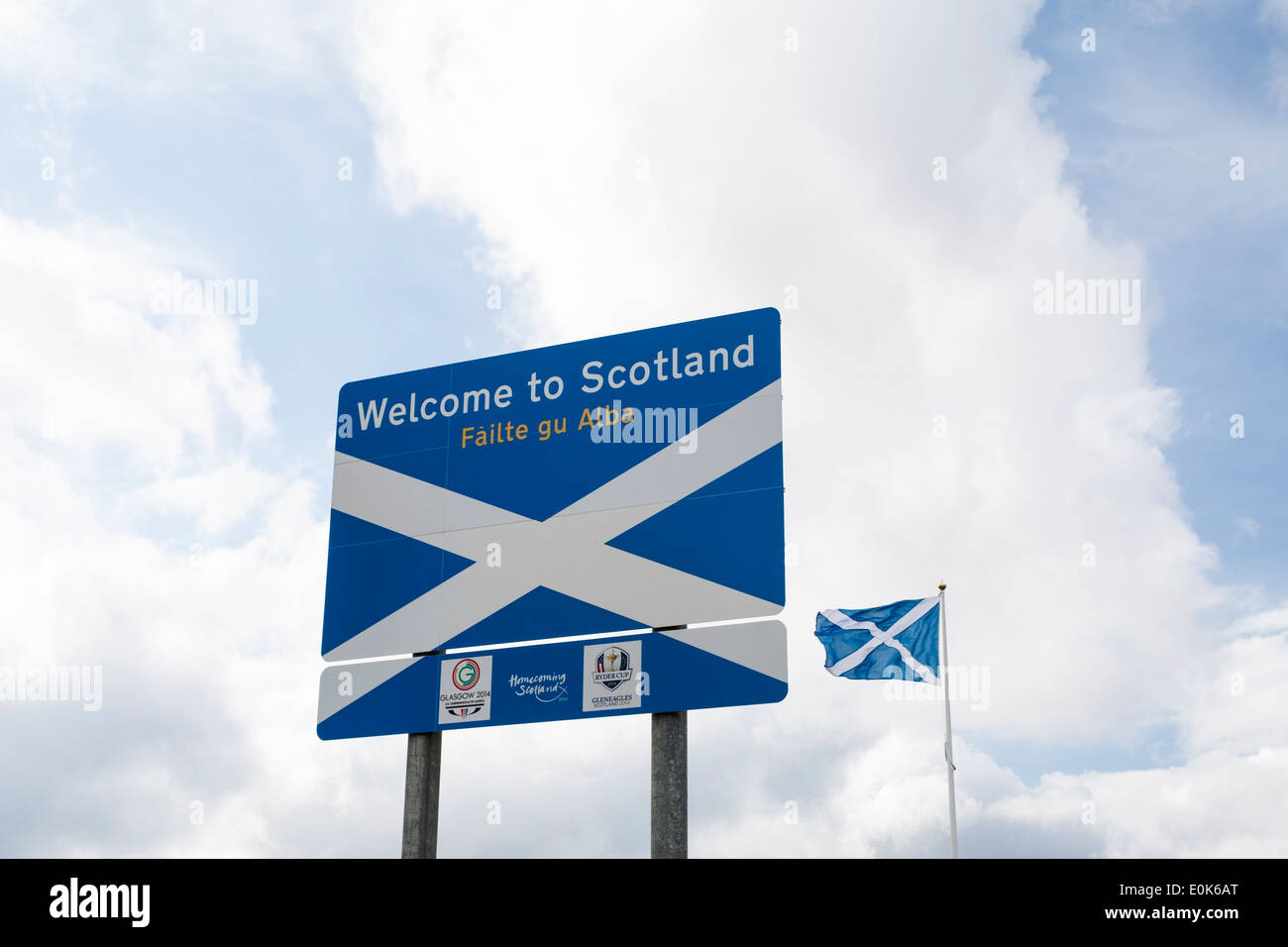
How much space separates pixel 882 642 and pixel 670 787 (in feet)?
18.7

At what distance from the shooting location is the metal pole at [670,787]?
8953mm

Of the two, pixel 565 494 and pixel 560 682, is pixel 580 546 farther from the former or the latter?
pixel 560 682

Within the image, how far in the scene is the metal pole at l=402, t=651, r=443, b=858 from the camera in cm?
1005

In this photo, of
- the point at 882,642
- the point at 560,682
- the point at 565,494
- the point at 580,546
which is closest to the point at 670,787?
the point at 560,682

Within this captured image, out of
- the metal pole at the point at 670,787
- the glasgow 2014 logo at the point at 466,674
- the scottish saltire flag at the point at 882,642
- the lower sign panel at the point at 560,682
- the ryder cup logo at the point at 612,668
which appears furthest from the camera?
the scottish saltire flag at the point at 882,642

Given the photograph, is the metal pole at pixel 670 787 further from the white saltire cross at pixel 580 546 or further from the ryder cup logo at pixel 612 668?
the white saltire cross at pixel 580 546

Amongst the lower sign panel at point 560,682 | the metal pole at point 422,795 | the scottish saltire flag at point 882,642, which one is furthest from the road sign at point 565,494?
the scottish saltire flag at point 882,642

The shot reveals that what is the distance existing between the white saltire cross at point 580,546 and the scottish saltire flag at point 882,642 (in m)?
4.87

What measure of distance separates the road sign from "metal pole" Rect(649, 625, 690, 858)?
2.72 ft

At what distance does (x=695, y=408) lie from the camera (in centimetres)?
1018

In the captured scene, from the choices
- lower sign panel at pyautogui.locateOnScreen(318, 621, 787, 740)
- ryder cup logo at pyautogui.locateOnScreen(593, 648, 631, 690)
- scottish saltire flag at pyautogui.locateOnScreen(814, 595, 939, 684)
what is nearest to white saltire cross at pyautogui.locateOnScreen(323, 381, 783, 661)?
lower sign panel at pyautogui.locateOnScreen(318, 621, 787, 740)

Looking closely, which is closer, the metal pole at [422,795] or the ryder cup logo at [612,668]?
the ryder cup logo at [612,668]
